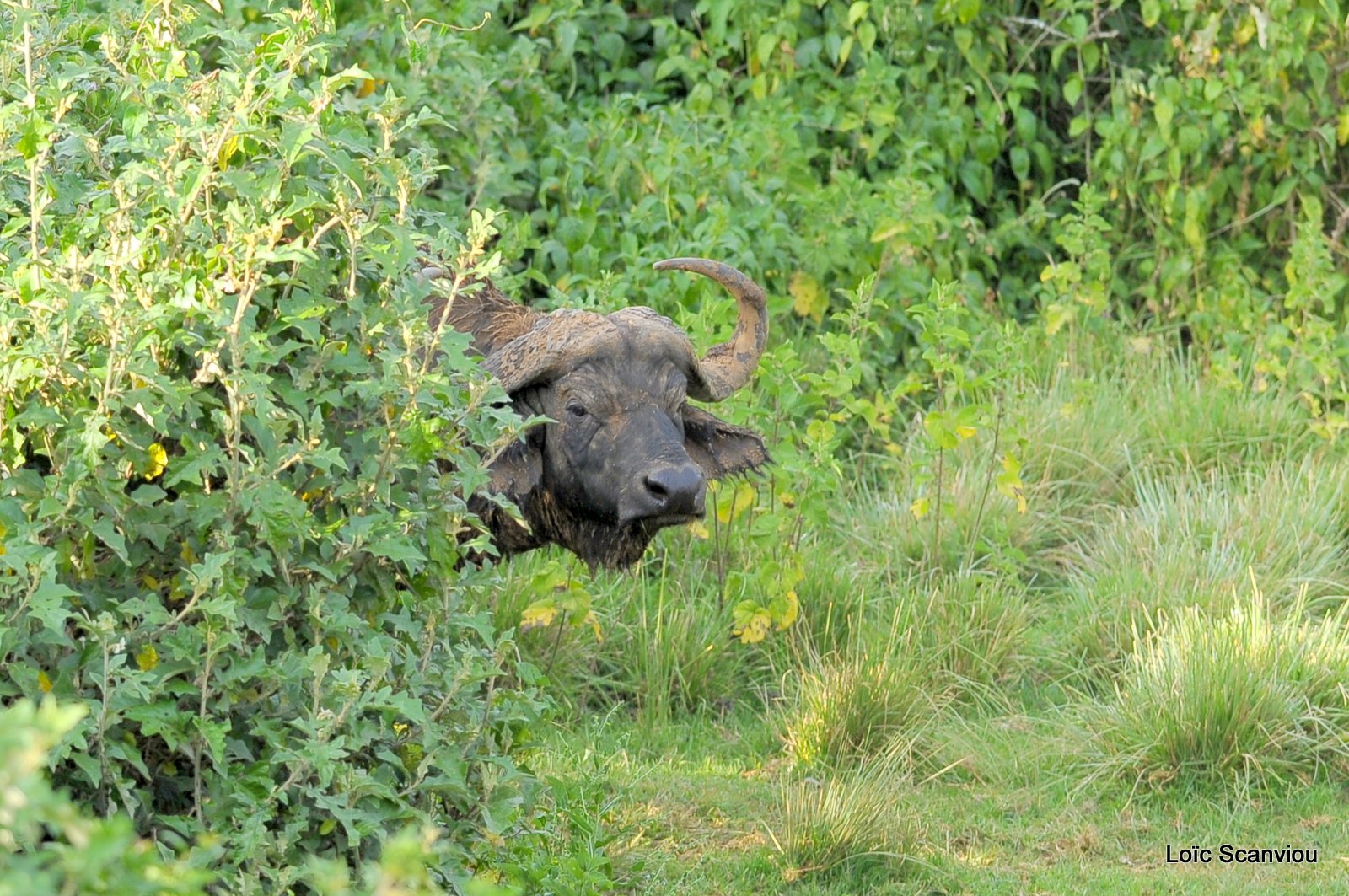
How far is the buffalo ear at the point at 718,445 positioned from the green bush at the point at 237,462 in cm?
155

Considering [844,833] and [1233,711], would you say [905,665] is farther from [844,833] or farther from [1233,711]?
[844,833]

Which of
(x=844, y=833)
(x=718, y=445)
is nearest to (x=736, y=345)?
(x=718, y=445)

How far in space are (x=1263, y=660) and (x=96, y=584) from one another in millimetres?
3585

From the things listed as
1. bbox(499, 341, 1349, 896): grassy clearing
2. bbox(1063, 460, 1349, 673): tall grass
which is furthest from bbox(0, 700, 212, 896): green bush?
bbox(1063, 460, 1349, 673): tall grass

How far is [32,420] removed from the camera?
10.7ft

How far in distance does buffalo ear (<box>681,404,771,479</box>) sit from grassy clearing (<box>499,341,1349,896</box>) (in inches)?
19.4

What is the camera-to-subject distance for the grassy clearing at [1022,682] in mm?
5078

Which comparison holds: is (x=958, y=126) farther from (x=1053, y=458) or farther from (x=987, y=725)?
(x=987, y=725)

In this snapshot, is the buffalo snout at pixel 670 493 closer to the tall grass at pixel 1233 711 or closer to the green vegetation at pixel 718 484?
the green vegetation at pixel 718 484

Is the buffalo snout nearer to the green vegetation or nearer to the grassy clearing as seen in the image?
the green vegetation

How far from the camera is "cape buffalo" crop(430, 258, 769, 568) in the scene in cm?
480

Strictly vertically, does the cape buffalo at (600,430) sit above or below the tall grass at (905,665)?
above

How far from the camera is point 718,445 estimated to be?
5426mm

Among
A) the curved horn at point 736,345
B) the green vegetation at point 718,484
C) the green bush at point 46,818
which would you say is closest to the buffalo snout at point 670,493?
the green vegetation at point 718,484
